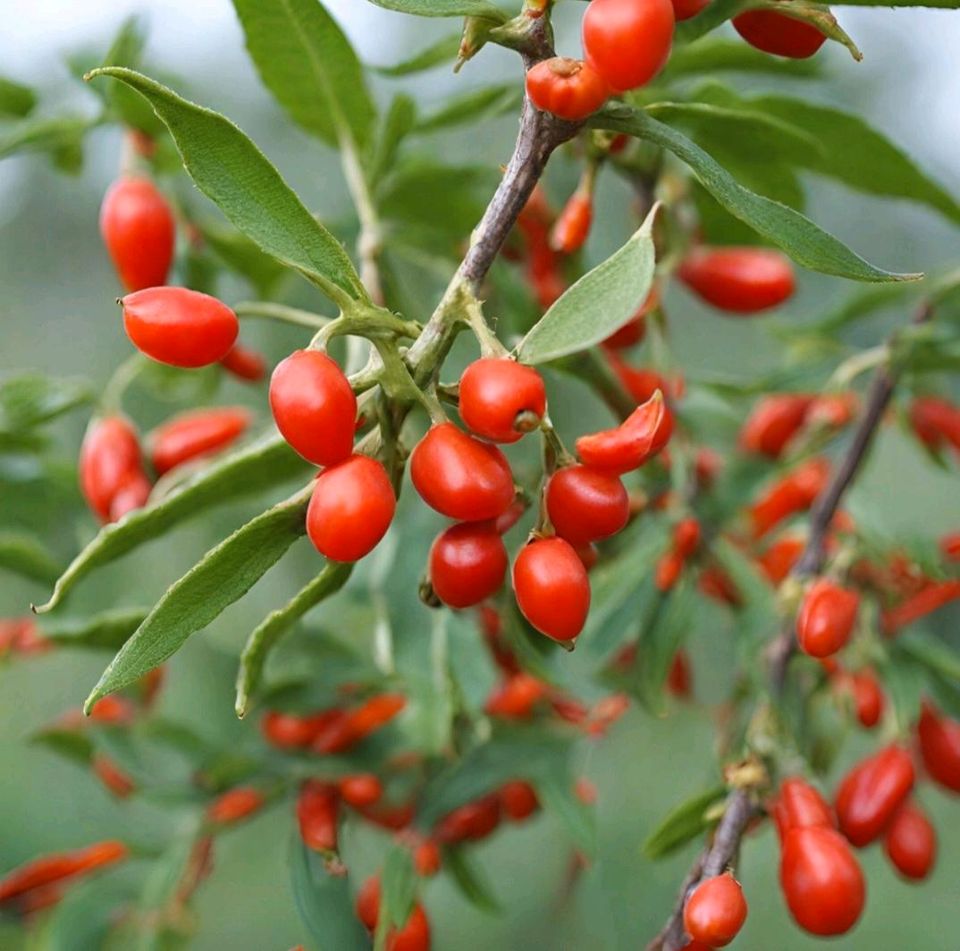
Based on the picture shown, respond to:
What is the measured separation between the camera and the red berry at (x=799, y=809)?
108 cm

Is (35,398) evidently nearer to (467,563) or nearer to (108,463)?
(108,463)

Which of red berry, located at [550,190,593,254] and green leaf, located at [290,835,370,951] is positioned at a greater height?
red berry, located at [550,190,593,254]

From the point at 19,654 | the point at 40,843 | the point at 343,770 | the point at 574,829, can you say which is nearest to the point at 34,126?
the point at 19,654

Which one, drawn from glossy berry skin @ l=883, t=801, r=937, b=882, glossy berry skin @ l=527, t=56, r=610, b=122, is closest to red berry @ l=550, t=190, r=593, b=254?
glossy berry skin @ l=527, t=56, r=610, b=122

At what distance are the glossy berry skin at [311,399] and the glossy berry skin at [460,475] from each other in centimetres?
6

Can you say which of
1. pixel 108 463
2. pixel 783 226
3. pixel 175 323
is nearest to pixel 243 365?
pixel 108 463

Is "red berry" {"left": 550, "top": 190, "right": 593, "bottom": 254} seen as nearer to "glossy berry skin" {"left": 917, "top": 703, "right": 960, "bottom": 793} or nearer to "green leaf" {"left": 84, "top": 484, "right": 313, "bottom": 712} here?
"green leaf" {"left": 84, "top": 484, "right": 313, "bottom": 712}

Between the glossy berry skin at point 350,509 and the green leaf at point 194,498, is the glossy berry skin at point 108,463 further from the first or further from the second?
the glossy berry skin at point 350,509

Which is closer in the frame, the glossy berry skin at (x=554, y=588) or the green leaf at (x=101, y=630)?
the glossy berry skin at (x=554, y=588)

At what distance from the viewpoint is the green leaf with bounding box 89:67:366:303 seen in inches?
30.9

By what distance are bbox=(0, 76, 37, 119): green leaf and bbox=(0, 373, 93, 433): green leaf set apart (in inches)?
12.2

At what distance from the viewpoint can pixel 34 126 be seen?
1.34 metres

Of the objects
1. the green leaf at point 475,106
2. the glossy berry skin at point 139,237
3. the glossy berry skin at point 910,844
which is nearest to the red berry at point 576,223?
the green leaf at point 475,106

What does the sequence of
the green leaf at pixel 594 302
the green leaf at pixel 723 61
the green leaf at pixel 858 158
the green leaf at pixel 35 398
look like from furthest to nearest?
the green leaf at pixel 35 398, the green leaf at pixel 723 61, the green leaf at pixel 858 158, the green leaf at pixel 594 302
